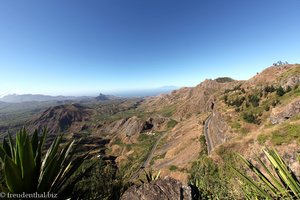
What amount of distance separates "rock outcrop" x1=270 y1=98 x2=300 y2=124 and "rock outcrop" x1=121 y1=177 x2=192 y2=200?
30.4 metres

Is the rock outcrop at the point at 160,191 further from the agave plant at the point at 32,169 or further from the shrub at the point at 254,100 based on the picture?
the shrub at the point at 254,100

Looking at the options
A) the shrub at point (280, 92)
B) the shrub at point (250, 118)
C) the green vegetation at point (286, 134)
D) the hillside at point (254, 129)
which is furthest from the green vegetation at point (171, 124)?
the green vegetation at point (286, 134)

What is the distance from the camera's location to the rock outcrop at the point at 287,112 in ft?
92.1

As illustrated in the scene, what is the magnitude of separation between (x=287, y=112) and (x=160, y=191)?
32.1 meters

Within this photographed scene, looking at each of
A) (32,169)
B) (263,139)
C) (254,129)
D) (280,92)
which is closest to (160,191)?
(32,169)

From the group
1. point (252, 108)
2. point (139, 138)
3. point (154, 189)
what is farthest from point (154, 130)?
point (154, 189)

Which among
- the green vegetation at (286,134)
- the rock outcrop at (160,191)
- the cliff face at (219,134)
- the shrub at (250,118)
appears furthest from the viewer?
the cliff face at (219,134)

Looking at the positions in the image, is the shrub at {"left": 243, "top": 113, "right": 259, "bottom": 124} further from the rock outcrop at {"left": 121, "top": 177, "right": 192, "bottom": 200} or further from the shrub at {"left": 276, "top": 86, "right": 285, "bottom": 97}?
the rock outcrop at {"left": 121, "top": 177, "right": 192, "bottom": 200}

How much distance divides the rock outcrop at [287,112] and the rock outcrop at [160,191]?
30.4 m

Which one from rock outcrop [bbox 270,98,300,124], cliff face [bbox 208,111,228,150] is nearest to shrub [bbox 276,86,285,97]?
rock outcrop [bbox 270,98,300,124]

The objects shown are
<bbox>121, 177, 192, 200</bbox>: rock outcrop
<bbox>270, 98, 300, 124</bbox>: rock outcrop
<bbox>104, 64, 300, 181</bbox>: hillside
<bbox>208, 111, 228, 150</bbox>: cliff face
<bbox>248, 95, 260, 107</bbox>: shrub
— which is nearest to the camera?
<bbox>121, 177, 192, 200</bbox>: rock outcrop

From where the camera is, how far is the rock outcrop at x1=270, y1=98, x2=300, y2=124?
2808 cm

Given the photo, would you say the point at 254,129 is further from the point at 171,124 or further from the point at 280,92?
the point at 171,124

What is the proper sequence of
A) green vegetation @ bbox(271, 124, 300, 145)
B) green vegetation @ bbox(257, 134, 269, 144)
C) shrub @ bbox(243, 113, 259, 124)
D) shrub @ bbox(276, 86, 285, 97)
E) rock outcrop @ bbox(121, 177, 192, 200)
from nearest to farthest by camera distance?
rock outcrop @ bbox(121, 177, 192, 200), green vegetation @ bbox(271, 124, 300, 145), green vegetation @ bbox(257, 134, 269, 144), shrub @ bbox(243, 113, 259, 124), shrub @ bbox(276, 86, 285, 97)
